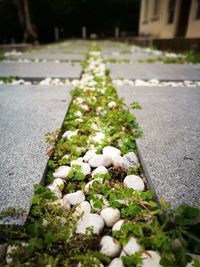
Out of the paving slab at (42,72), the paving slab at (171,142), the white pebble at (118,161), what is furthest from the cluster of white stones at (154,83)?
the white pebble at (118,161)

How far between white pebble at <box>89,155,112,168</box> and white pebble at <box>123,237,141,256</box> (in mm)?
499

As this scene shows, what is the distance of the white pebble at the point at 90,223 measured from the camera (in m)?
0.94

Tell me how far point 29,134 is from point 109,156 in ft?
1.72

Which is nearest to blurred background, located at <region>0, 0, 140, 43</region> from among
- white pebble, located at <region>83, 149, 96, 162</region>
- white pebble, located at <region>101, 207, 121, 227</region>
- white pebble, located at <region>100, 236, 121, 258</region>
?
white pebble, located at <region>83, 149, 96, 162</region>

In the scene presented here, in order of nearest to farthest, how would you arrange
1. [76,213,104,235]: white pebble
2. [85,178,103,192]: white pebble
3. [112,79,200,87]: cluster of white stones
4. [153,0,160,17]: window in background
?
[76,213,104,235]: white pebble, [85,178,103,192]: white pebble, [112,79,200,87]: cluster of white stones, [153,0,160,17]: window in background

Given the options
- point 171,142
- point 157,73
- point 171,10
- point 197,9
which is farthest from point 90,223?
point 171,10

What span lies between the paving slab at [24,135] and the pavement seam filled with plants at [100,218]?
6 centimetres

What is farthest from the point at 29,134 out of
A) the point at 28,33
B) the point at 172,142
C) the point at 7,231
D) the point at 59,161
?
the point at 28,33

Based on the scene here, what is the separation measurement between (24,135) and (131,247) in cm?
94

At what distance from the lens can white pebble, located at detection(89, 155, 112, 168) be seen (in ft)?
4.34

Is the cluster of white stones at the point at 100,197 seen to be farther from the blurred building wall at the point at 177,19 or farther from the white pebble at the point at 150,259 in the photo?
the blurred building wall at the point at 177,19

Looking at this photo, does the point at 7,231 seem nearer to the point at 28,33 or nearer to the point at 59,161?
the point at 59,161

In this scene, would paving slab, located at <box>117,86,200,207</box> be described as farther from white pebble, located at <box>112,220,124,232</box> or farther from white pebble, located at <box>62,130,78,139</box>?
white pebble, located at <box>62,130,78,139</box>

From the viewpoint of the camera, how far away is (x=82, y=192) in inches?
44.5
